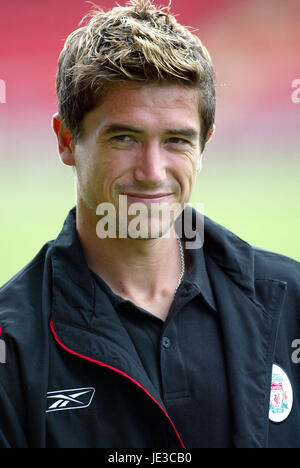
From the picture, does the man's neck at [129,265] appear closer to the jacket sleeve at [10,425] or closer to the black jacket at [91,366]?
the black jacket at [91,366]

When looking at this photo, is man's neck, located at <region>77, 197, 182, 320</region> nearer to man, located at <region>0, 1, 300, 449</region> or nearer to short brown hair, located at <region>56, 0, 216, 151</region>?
man, located at <region>0, 1, 300, 449</region>

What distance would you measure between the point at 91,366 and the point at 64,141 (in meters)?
0.65

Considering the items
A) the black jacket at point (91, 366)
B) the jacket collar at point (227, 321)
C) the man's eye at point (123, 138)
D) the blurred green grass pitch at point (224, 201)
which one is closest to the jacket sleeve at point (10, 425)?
the black jacket at point (91, 366)

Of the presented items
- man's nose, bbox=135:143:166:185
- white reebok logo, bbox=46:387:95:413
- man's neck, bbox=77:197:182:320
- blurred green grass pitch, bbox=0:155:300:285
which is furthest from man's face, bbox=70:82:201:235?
blurred green grass pitch, bbox=0:155:300:285

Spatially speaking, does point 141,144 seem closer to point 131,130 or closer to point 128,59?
point 131,130

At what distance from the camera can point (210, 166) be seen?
6426 millimetres

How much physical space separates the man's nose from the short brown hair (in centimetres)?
17

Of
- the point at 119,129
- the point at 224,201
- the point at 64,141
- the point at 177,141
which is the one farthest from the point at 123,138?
the point at 224,201

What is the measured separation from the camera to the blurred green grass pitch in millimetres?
6089

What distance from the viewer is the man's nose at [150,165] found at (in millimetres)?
1611

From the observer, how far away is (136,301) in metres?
1.76

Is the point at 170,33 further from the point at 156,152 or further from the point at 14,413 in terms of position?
the point at 14,413
